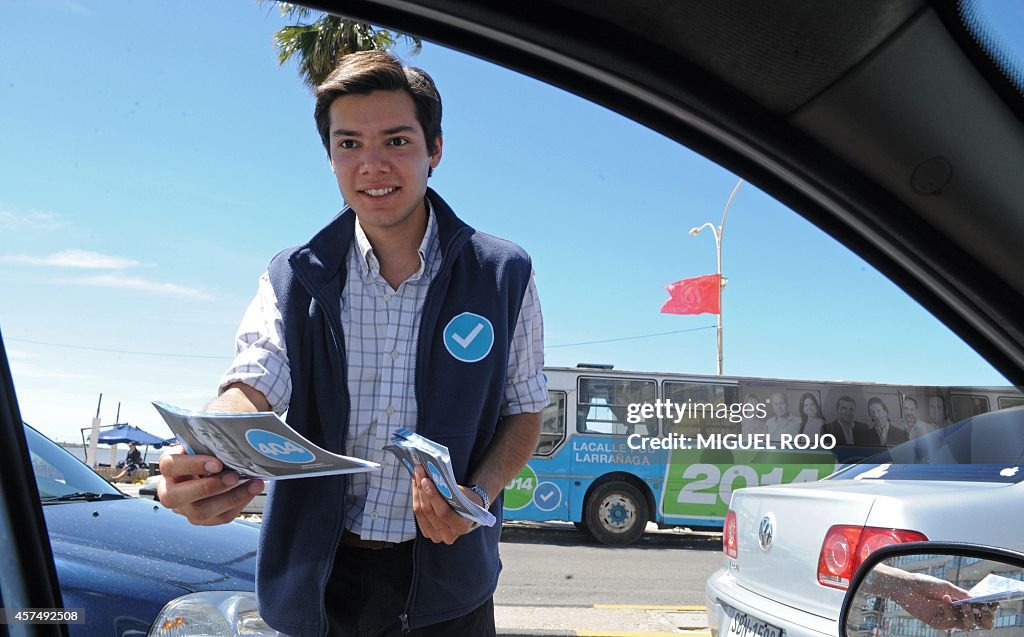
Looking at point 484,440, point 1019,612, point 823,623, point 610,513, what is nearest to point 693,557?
point 610,513

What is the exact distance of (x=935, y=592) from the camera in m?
1.02

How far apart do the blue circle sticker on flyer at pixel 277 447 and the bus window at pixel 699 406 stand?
11390 millimetres

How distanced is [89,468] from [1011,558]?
3.40 meters

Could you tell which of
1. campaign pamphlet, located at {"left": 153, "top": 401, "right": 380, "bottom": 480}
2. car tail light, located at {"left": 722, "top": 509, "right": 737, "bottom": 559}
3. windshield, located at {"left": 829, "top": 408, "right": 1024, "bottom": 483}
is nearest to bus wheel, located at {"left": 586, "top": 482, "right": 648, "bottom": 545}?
car tail light, located at {"left": 722, "top": 509, "right": 737, "bottom": 559}

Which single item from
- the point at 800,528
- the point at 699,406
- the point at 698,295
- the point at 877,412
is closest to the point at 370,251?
the point at 800,528

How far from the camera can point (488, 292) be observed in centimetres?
176

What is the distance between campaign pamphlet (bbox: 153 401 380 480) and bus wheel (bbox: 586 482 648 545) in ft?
36.4

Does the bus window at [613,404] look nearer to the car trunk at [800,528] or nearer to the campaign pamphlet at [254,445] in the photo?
the car trunk at [800,528]

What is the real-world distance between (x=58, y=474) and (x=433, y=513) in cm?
225

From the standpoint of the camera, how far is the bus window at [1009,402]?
3.59ft

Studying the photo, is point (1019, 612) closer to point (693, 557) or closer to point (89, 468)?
point (89, 468)

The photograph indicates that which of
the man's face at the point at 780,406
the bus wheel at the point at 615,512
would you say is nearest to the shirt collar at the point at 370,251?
the bus wheel at the point at 615,512

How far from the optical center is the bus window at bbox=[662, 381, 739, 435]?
12.3 m

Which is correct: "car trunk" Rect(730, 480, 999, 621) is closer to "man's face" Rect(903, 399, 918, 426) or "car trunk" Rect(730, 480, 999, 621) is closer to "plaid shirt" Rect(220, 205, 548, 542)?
"plaid shirt" Rect(220, 205, 548, 542)
